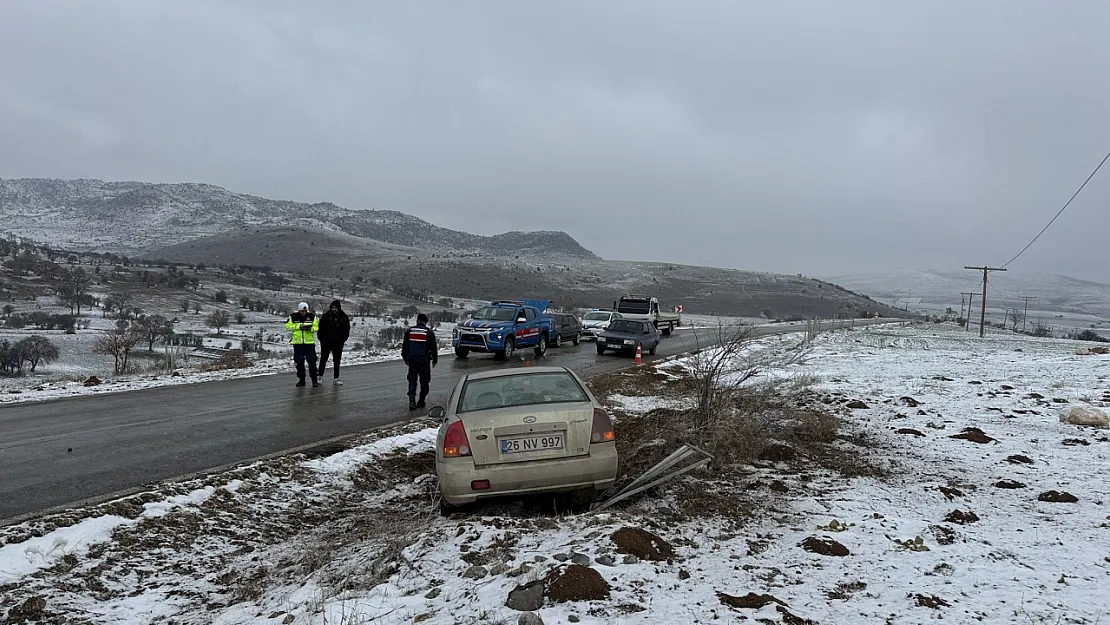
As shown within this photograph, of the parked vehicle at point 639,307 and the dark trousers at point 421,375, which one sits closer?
the dark trousers at point 421,375

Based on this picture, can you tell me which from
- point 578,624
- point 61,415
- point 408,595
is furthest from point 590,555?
point 61,415

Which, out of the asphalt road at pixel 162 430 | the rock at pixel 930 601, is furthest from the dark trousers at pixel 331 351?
the rock at pixel 930 601

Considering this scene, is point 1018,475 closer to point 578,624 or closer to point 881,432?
point 881,432

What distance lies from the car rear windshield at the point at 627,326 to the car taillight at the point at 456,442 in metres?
19.6

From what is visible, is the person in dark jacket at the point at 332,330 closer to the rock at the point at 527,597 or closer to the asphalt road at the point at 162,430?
the asphalt road at the point at 162,430

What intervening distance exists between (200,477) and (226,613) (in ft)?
10.7

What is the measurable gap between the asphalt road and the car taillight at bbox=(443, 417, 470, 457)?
3502 mm

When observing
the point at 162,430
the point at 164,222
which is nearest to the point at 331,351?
the point at 162,430

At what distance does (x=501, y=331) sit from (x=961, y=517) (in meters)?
17.0

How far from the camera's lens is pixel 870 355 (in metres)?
24.1

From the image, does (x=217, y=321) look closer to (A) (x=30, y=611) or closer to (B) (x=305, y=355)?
(B) (x=305, y=355)

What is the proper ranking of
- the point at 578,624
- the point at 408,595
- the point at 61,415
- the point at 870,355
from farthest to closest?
the point at 870,355 < the point at 61,415 < the point at 408,595 < the point at 578,624

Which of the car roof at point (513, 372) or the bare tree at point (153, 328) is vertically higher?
the car roof at point (513, 372)

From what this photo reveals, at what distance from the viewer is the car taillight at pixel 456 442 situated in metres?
5.74
